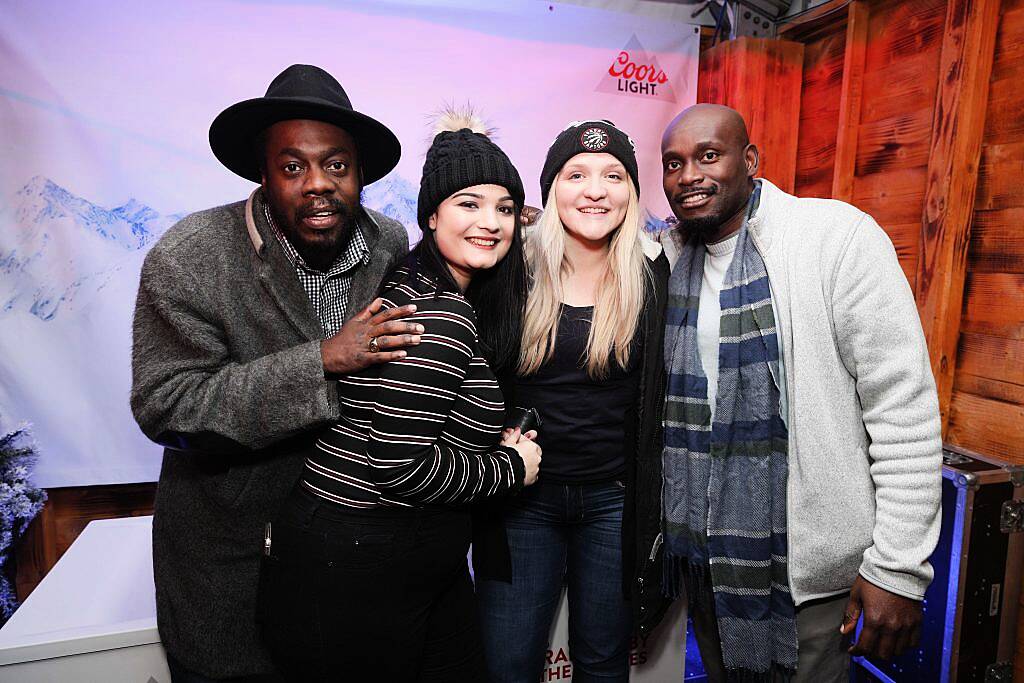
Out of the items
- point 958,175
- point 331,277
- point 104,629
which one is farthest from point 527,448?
point 958,175

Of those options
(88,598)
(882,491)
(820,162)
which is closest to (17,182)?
(88,598)

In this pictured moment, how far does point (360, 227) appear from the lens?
1452mm

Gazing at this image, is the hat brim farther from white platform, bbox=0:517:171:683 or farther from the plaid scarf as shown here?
white platform, bbox=0:517:171:683

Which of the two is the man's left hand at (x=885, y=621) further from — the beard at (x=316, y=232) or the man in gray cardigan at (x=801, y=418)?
the beard at (x=316, y=232)

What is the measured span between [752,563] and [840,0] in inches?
91.7

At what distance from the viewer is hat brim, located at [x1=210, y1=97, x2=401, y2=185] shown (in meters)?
1.25

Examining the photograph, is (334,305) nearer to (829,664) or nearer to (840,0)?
(829,664)

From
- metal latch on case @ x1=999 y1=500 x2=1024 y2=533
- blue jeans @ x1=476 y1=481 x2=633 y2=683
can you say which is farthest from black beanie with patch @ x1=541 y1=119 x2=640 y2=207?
metal latch on case @ x1=999 y1=500 x2=1024 y2=533

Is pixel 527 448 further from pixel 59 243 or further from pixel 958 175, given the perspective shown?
pixel 59 243

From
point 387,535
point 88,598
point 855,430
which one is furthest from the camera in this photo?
point 88,598

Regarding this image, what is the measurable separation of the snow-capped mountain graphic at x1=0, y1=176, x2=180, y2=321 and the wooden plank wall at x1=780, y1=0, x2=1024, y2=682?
9.28 feet

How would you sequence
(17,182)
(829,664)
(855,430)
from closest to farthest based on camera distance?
(855,430) → (829,664) → (17,182)

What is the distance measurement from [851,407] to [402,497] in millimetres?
947

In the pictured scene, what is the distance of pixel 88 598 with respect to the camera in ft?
5.54
